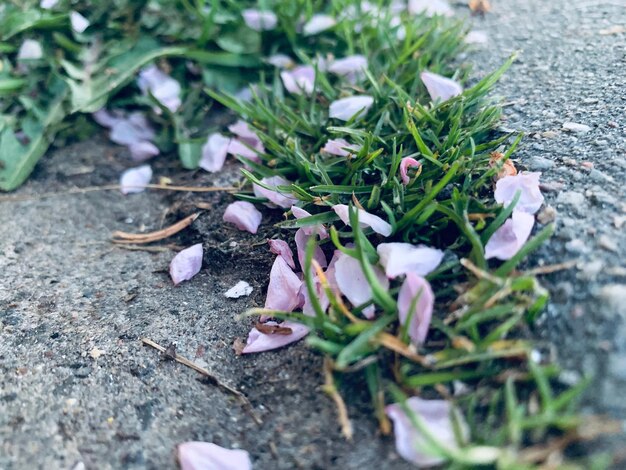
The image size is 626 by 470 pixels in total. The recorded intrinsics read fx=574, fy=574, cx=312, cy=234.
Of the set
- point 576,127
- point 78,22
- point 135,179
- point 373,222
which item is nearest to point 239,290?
point 373,222

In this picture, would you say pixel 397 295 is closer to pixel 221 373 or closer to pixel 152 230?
→ pixel 221 373

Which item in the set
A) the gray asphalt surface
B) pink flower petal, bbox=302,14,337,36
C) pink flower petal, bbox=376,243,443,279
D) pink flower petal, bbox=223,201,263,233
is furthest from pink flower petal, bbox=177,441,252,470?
pink flower petal, bbox=302,14,337,36

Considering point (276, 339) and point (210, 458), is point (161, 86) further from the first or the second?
point (210, 458)

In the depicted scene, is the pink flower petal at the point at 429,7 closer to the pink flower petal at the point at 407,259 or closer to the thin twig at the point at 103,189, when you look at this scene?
the thin twig at the point at 103,189

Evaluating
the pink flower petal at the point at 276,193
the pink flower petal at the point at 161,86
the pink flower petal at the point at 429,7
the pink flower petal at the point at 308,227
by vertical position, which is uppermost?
the pink flower petal at the point at 429,7

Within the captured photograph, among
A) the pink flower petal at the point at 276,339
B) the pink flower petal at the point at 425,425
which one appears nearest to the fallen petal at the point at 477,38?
the pink flower petal at the point at 276,339

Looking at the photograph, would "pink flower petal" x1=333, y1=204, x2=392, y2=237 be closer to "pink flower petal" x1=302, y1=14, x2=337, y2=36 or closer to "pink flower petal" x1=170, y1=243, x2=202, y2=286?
"pink flower petal" x1=170, y1=243, x2=202, y2=286
